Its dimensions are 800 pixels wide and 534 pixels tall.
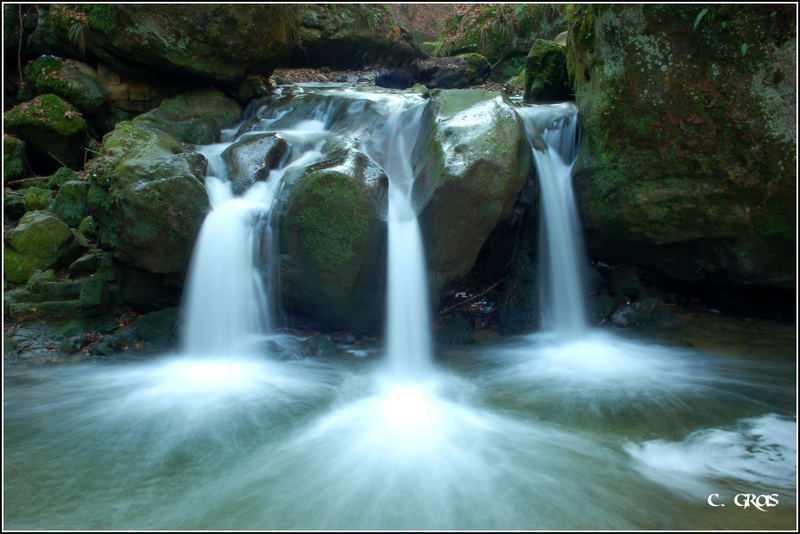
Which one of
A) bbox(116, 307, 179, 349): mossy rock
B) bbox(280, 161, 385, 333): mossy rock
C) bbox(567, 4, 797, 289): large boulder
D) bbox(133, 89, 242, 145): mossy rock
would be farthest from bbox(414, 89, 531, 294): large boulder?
bbox(133, 89, 242, 145): mossy rock

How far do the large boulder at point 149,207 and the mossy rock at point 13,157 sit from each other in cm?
297

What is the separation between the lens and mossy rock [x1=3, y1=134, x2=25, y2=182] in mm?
7480

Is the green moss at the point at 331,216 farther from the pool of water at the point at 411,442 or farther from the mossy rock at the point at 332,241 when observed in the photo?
the pool of water at the point at 411,442

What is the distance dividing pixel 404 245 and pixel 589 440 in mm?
2864

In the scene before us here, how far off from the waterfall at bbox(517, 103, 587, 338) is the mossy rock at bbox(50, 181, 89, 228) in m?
6.70

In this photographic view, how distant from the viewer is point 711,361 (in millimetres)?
4922

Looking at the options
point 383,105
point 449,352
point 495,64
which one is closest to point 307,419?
point 449,352

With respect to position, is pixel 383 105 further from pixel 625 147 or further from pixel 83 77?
pixel 83 77

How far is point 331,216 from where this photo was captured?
17.5 feet

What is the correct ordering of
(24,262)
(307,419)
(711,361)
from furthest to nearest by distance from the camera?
(24,262) < (711,361) < (307,419)

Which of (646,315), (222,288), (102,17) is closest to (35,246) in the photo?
(222,288)

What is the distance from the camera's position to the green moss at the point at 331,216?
5.32 metres

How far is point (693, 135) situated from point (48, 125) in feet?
30.0

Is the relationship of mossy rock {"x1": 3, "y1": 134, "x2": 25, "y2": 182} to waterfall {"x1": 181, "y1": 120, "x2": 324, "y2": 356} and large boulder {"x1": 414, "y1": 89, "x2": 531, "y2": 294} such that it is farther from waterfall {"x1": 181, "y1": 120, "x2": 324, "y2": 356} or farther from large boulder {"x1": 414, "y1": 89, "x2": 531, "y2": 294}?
large boulder {"x1": 414, "y1": 89, "x2": 531, "y2": 294}
